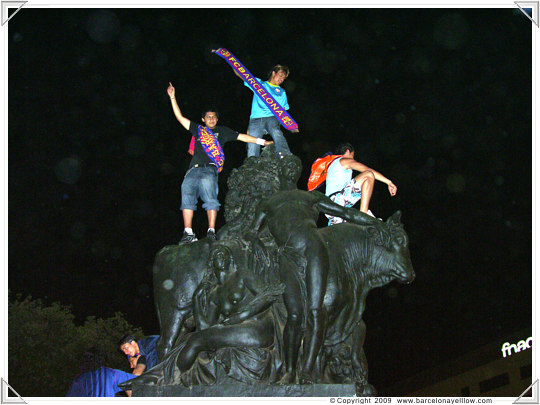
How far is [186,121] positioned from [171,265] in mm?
2353

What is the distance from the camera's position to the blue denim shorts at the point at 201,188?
1085cm

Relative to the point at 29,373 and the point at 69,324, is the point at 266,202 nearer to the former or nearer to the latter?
the point at 29,373

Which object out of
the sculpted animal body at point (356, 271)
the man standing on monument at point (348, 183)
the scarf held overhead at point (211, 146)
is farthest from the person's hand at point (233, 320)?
the scarf held overhead at point (211, 146)

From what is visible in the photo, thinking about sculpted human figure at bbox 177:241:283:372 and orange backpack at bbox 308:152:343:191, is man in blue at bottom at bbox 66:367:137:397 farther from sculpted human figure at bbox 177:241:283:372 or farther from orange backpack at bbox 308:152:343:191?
orange backpack at bbox 308:152:343:191

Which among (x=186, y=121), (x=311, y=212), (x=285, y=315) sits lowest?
(x=285, y=315)

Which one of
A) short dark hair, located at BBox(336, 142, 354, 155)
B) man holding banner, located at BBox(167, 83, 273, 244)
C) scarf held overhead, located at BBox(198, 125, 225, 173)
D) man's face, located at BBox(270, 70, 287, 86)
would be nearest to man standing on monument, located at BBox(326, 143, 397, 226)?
short dark hair, located at BBox(336, 142, 354, 155)

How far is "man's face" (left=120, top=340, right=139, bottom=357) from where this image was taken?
1090 cm

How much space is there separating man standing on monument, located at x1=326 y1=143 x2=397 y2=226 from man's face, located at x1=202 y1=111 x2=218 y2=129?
195cm

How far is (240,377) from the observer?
8.95m

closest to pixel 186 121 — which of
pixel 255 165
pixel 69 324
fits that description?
pixel 255 165

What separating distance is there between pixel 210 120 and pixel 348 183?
91.8 inches

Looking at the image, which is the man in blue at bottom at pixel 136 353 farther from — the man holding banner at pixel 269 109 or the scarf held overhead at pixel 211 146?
the man holding banner at pixel 269 109

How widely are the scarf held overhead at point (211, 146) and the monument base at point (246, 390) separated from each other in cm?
350

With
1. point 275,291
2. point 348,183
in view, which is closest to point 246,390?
point 275,291
